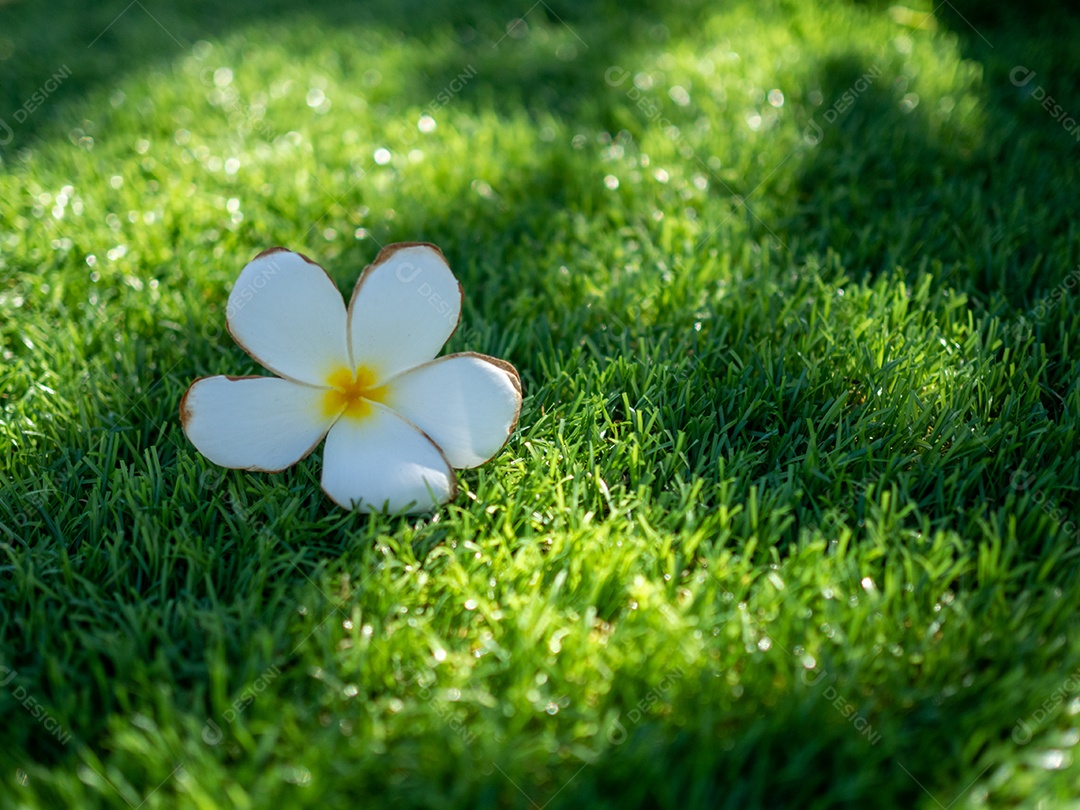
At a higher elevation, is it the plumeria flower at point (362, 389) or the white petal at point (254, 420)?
the plumeria flower at point (362, 389)

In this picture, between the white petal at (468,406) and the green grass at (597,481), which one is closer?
the green grass at (597,481)

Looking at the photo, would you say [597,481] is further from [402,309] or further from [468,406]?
[402,309]

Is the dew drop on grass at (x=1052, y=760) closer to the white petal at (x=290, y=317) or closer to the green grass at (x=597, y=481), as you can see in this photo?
the green grass at (x=597, y=481)

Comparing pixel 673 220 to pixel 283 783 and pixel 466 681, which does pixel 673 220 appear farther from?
pixel 283 783

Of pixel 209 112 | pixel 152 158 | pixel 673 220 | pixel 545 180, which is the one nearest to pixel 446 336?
pixel 673 220

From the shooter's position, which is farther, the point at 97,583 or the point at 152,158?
the point at 152,158

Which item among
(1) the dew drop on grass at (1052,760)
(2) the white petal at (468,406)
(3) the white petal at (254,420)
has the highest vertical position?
(1) the dew drop on grass at (1052,760)

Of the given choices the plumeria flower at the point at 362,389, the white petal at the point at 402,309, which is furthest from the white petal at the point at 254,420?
the white petal at the point at 402,309
